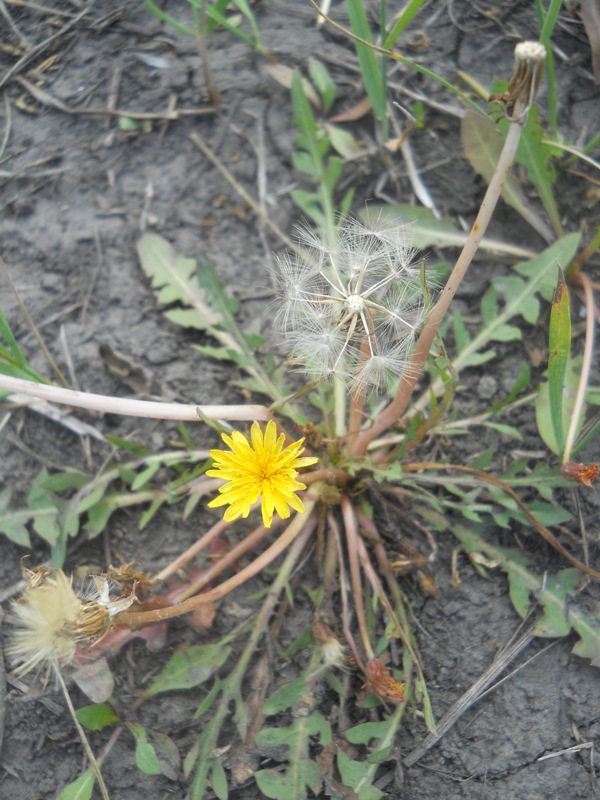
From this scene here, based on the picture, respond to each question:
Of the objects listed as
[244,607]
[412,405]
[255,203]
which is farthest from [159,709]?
[255,203]

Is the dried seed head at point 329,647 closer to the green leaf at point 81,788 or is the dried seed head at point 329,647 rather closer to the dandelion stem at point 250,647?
the dandelion stem at point 250,647

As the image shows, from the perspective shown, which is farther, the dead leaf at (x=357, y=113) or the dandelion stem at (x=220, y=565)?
the dead leaf at (x=357, y=113)

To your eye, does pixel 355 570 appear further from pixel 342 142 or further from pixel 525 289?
pixel 342 142

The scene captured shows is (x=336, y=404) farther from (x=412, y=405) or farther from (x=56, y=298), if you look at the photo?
(x=56, y=298)

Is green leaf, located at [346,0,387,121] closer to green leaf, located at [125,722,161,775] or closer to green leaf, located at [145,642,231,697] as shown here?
green leaf, located at [145,642,231,697]

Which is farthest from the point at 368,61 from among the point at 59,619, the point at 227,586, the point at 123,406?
the point at 59,619

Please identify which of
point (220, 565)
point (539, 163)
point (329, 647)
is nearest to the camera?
point (329, 647)

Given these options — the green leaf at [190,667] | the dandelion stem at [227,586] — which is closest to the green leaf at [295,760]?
the green leaf at [190,667]
